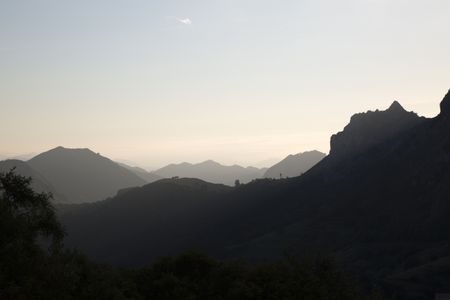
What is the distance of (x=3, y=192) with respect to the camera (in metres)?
24.3

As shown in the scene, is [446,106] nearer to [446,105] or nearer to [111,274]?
[446,105]

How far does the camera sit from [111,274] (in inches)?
1479

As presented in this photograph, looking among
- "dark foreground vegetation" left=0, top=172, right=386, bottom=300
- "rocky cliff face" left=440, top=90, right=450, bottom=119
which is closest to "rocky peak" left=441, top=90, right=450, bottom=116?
"rocky cliff face" left=440, top=90, right=450, bottom=119

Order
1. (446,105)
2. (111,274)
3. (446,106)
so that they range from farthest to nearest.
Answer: (446,105), (446,106), (111,274)

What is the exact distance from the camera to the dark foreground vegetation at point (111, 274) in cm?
2088

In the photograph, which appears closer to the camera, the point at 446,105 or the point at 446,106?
the point at 446,106

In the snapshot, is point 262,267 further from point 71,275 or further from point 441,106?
point 441,106

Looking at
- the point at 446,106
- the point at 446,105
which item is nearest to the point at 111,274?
the point at 446,106

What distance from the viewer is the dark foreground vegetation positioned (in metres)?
20.9

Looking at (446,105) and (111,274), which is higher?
(446,105)

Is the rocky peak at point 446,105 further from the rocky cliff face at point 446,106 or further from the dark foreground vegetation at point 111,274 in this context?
the dark foreground vegetation at point 111,274

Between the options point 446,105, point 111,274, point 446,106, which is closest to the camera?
point 111,274

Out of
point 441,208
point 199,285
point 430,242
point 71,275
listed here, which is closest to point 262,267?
point 199,285

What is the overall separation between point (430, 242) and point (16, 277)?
15185 cm
